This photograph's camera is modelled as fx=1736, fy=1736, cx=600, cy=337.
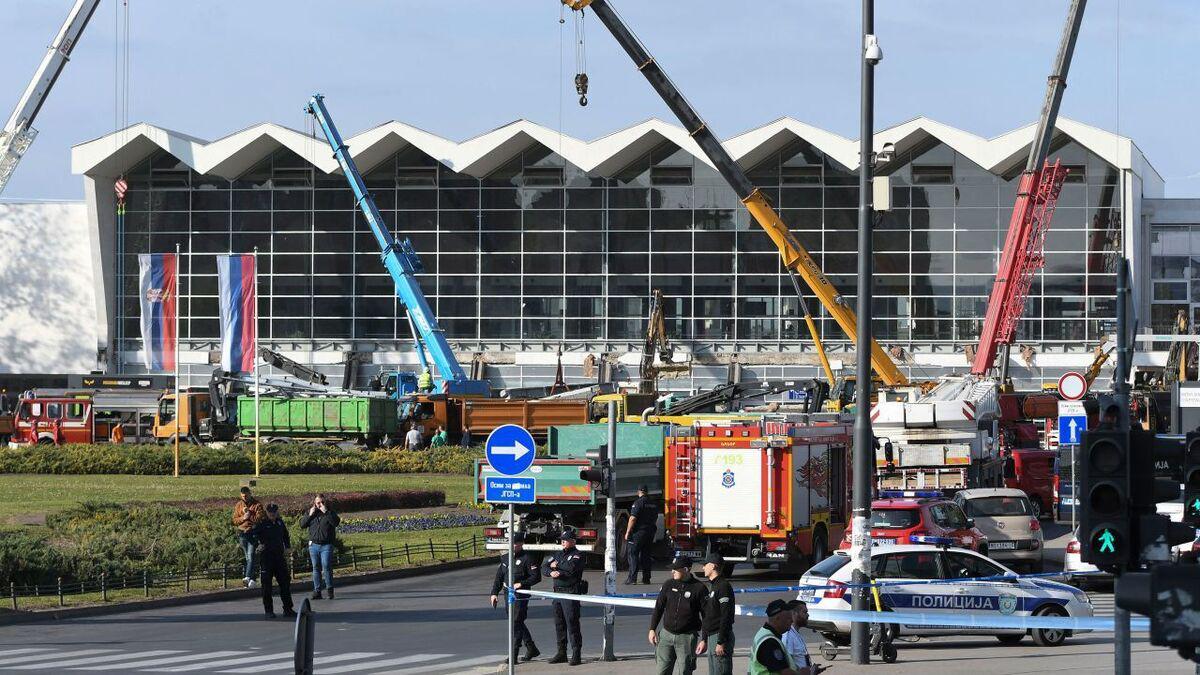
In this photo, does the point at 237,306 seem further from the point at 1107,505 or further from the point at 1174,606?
the point at 1174,606

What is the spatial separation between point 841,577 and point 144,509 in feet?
53.6

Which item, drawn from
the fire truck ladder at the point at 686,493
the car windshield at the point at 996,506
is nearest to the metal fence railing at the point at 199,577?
the fire truck ladder at the point at 686,493

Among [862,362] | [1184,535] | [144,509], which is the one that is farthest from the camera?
[144,509]

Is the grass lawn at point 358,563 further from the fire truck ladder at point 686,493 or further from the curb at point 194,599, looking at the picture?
the fire truck ladder at point 686,493

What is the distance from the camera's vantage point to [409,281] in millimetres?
67750

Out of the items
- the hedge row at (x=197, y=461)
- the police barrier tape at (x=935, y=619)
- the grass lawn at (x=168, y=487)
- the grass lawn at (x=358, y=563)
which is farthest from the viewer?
the hedge row at (x=197, y=461)

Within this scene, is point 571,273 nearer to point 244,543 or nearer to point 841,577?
point 244,543

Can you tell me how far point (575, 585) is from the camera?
720 inches

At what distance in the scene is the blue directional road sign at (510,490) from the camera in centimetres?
1734

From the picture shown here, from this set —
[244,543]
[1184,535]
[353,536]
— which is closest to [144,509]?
[353,536]

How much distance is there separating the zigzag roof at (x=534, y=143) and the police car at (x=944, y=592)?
51.9m

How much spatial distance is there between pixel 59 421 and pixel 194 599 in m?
37.8

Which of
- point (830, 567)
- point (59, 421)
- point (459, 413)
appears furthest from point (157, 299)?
point (830, 567)

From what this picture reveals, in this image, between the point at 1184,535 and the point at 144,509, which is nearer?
the point at 1184,535
